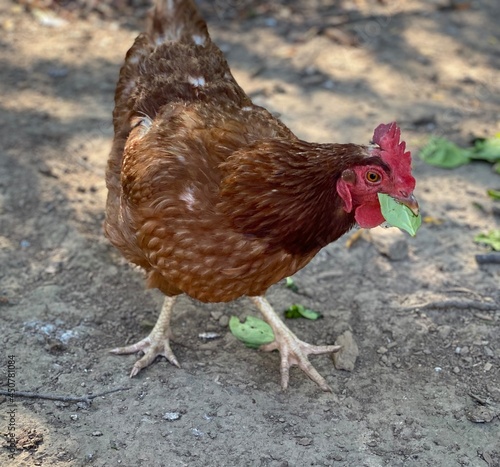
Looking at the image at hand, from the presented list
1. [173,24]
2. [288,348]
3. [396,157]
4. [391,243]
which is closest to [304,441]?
[288,348]

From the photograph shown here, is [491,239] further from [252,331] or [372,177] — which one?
[372,177]

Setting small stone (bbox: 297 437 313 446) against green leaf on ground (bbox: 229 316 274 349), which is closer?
small stone (bbox: 297 437 313 446)

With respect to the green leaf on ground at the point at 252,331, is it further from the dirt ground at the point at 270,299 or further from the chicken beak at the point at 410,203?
the chicken beak at the point at 410,203

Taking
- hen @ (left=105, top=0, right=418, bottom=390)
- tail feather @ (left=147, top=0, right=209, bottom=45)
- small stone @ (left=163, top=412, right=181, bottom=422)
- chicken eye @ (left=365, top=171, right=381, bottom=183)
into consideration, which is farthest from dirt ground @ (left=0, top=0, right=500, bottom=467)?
tail feather @ (left=147, top=0, right=209, bottom=45)

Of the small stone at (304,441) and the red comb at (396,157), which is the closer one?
the red comb at (396,157)

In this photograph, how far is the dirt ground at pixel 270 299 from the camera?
10.5 feet

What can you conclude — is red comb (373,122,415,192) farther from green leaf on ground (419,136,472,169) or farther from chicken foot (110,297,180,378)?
green leaf on ground (419,136,472,169)

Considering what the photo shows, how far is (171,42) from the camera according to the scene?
13.2ft

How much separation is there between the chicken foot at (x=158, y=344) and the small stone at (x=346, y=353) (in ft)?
2.90

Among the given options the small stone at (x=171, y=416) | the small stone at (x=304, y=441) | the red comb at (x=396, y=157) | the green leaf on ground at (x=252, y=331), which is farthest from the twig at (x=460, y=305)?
the small stone at (x=171, y=416)

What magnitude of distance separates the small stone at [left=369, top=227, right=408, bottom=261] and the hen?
47.0 inches

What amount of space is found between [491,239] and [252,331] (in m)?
1.84

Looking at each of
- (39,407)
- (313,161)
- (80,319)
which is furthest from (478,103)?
(39,407)

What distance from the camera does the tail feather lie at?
13.5 ft
